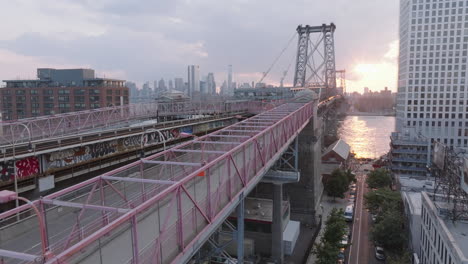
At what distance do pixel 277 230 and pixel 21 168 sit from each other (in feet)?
40.2

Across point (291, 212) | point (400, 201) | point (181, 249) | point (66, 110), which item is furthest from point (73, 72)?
point (181, 249)

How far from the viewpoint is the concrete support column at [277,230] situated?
56.9ft

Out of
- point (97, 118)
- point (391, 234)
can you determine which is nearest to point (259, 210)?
point (391, 234)

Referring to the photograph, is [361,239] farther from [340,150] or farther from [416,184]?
[340,150]

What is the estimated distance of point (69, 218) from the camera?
7551mm

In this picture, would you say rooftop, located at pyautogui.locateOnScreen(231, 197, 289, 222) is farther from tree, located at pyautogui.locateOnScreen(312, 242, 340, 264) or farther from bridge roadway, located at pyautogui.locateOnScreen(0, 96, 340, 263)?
bridge roadway, located at pyautogui.locateOnScreen(0, 96, 340, 263)

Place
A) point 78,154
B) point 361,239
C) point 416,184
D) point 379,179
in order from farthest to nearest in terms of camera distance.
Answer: point 379,179 < point 416,184 < point 361,239 < point 78,154

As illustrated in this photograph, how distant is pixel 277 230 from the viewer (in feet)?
57.0

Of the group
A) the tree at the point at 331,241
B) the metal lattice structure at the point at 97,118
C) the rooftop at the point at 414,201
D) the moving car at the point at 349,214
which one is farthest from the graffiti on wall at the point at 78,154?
the rooftop at the point at 414,201

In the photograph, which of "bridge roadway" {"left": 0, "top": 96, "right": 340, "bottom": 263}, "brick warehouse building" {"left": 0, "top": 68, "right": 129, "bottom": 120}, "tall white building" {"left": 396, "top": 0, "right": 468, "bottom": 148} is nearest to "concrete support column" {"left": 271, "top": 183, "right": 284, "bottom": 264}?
"bridge roadway" {"left": 0, "top": 96, "right": 340, "bottom": 263}

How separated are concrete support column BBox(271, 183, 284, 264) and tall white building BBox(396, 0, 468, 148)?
107ft

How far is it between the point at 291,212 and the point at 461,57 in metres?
33.8

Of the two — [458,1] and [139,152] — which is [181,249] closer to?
[139,152]

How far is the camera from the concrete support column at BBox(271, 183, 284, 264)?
17328 millimetres
